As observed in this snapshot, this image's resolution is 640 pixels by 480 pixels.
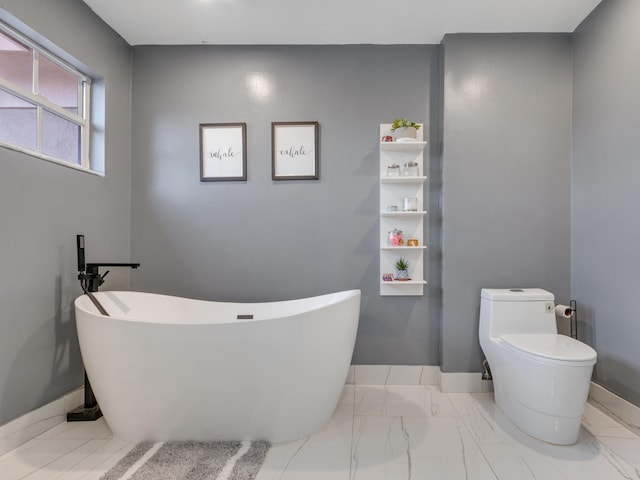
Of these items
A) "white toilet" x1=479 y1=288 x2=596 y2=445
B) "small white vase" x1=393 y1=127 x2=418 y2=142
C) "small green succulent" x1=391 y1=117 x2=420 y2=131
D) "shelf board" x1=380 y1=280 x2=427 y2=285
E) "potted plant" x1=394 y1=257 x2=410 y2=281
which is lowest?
"white toilet" x1=479 y1=288 x2=596 y2=445

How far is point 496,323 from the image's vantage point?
2.21 metres

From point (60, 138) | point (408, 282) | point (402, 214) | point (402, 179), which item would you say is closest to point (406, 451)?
point (408, 282)

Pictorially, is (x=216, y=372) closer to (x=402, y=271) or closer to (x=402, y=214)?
(x=402, y=271)

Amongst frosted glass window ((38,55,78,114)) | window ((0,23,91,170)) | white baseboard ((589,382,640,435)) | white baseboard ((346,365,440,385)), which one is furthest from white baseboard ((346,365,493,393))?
frosted glass window ((38,55,78,114))

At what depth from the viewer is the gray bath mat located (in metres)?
1.50

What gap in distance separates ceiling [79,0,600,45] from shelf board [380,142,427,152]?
2.49ft

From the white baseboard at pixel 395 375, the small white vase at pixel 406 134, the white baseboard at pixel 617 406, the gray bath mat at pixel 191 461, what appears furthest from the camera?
the white baseboard at pixel 395 375

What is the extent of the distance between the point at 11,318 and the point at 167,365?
2.75 ft

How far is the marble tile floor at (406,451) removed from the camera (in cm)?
153

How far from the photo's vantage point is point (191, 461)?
62.9 inches

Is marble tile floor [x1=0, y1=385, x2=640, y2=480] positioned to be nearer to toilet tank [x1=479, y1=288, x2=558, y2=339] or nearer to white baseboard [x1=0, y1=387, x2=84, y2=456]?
white baseboard [x1=0, y1=387, x2=84, y2=456]

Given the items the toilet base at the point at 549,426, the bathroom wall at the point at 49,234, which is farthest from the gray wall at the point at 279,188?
the toilet base at the point at 549,426

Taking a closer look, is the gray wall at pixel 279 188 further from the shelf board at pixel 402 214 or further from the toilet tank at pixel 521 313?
the toilet tank at pixel 521 313

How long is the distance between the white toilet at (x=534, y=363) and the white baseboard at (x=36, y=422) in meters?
2.55
